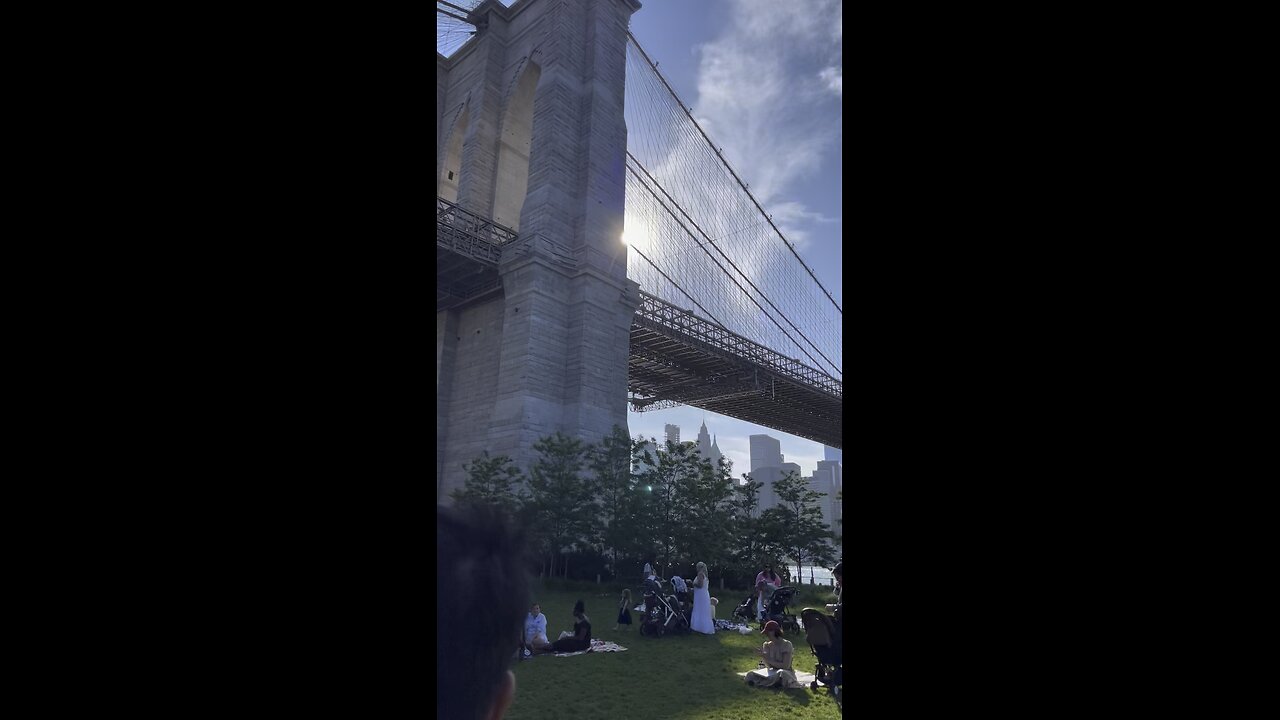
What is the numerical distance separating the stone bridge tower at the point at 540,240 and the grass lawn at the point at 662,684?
25.3 ft

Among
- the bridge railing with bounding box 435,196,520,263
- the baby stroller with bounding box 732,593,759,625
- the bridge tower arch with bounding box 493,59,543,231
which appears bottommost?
the baby stroller with bounding box 732,593,759,625

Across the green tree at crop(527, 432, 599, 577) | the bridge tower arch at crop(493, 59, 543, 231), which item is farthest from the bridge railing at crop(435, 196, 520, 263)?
the green tree at crop(527, 432, 599, 577)

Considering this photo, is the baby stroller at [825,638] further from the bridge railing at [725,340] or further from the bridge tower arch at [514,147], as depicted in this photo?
the bridge tower arch at [514,147]

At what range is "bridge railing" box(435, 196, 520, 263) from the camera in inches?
678

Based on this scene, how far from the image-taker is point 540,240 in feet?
56.0

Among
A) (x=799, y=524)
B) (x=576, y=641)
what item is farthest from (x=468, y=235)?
(x=576, y=641)

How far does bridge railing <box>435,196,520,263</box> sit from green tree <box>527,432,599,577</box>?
20.5 ft

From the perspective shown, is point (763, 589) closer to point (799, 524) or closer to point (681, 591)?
point (681, 591)

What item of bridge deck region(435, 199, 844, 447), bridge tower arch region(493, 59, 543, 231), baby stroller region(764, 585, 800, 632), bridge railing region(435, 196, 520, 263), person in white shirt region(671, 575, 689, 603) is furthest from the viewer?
bridge tower arch region(493, 59, 543, 231)

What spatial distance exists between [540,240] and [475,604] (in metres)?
16.4

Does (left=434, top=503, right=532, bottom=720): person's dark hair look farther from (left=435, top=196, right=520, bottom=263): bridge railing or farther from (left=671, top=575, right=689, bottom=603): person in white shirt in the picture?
(left=435, top=196, right=520, bottom=263): bridge railing

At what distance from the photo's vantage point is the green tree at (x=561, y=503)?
13.5 m
